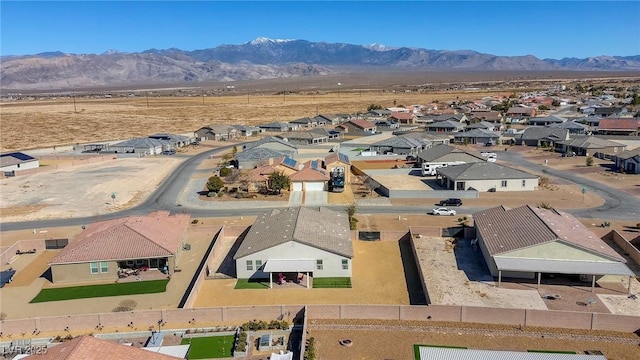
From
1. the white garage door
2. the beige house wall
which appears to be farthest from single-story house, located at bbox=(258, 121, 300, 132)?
the beige house wall

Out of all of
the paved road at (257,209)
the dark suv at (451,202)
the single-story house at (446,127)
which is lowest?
the paved road at (257,209)

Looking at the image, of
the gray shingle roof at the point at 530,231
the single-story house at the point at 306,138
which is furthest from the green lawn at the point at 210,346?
the single-story house at the point at 306,138

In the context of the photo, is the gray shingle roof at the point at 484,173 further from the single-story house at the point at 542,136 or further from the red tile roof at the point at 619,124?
the red tile roof at the point at 619,124

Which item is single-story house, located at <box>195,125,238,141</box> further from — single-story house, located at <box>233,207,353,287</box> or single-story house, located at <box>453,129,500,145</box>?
single-story house, located at <box>233,207,353,287</box>

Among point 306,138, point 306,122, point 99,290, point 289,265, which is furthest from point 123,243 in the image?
point 306,122

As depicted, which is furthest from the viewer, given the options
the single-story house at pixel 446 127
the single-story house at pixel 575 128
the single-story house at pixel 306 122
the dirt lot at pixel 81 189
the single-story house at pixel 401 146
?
the single-story house at pixel 306 122

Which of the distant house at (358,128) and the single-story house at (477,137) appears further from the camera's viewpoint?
the distant house at (358,128)
